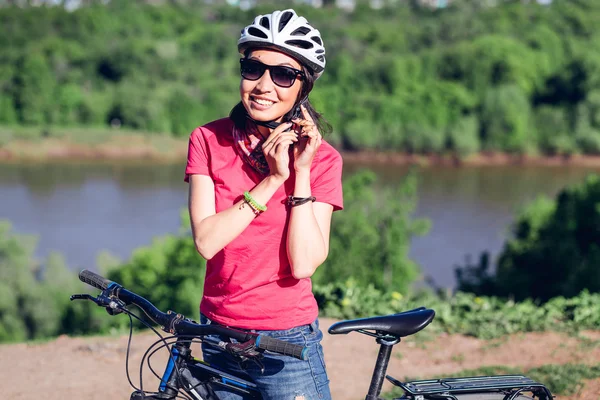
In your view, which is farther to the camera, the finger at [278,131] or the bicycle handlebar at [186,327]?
the finger at [278,131]

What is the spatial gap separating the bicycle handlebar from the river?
24933 millimetres

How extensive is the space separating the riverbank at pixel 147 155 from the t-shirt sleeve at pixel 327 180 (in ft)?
180

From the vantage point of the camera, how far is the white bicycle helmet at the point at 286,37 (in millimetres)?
2418

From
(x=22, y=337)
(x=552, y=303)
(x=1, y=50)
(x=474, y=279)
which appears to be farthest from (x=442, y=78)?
(x=552, y=303)

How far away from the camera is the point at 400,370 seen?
6.03m

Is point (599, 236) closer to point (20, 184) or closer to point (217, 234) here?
point (217, 234)

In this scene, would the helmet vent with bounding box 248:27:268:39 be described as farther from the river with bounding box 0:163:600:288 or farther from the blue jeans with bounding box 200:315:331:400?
the river with bounding box 0:163:600:288

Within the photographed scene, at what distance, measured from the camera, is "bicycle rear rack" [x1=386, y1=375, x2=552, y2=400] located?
2688 mm

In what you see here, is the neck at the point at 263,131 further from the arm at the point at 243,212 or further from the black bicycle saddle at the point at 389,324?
the black bicycle saddle at the point at 389,324

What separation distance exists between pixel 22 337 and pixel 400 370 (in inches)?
786

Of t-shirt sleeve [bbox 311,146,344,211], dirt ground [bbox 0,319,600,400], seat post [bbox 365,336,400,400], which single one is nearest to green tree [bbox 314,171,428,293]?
dirt ground [bbox 0,319,600,400]

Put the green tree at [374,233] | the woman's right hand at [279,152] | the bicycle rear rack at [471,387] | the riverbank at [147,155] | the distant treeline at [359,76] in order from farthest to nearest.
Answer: the distant treeline at [359,76], the riverbank at [147,155], the green tree at [374,233], the bicycle rear rack at [471,387], the woman's right hand at [279,152]

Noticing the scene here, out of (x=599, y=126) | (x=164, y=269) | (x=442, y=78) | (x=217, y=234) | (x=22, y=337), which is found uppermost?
(x=442, y=78)

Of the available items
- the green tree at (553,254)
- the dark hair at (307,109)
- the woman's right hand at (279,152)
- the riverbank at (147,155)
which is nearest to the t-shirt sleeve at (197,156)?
the dark hair at (307,109)
